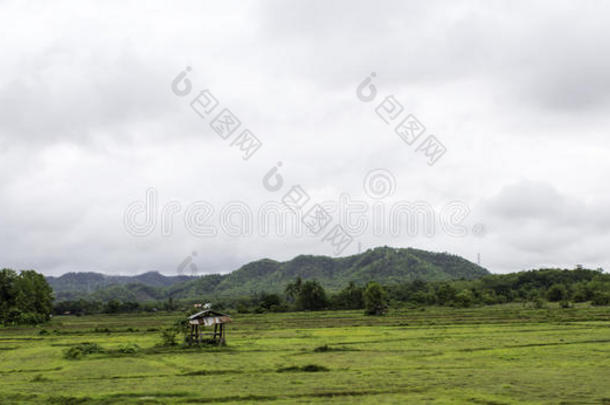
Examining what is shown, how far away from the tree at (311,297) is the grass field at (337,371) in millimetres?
66513

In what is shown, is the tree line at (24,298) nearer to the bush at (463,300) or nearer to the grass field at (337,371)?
the grass field at (337,371)

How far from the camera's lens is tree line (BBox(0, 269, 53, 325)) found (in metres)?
82.4

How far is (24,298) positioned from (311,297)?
5797cm

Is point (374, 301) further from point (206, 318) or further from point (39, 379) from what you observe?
point (39, 379)

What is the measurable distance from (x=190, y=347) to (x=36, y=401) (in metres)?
21.2

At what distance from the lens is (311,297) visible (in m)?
114

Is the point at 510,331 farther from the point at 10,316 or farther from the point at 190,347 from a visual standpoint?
the point at 10,316

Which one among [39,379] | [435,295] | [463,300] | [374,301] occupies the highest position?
[435,295]

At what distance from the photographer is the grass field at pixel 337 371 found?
67.2ft

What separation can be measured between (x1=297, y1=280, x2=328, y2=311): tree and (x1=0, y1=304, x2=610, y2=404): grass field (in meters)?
66.5

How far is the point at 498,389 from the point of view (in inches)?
835

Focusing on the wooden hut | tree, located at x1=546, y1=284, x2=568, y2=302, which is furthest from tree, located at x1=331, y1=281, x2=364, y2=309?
the wooden hut

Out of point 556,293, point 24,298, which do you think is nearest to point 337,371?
point 24,298

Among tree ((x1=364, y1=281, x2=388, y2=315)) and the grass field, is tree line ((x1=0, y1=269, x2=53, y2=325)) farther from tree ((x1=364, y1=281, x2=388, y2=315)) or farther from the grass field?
tree ((x1=364, y1=281, x2=388, y2=315))
